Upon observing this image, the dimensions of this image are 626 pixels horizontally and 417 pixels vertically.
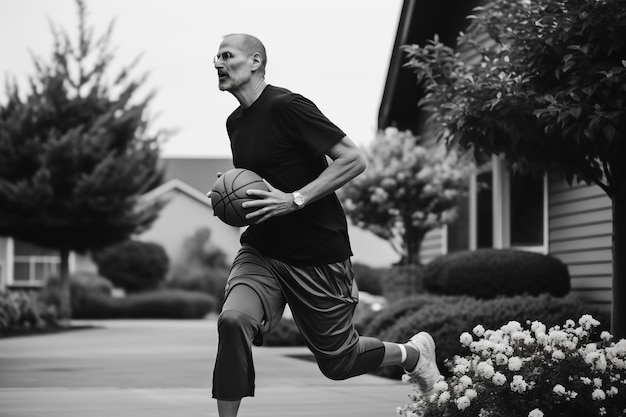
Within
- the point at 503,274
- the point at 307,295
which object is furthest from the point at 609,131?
the point at 503,274

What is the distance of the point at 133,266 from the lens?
131 ft

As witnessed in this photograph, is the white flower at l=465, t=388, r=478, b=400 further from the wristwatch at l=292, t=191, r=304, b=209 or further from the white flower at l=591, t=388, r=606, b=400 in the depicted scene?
the wristwatch at l=292, t=191, r=304, b=209

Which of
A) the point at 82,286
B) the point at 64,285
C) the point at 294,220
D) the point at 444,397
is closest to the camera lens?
A: the point at 294,220

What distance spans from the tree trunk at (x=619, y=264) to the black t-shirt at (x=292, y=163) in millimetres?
2965

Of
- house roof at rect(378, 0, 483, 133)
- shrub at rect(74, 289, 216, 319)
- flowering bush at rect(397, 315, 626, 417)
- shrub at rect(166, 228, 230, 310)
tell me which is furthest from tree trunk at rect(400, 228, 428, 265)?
shrub at rect(166, 228, 230, 310)

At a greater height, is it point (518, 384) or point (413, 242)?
point (413, 242)

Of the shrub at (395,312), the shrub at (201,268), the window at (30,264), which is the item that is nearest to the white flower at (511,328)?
the shrub at (395,312)

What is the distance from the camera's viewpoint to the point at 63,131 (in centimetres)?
2767

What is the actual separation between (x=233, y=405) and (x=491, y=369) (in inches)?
51.2

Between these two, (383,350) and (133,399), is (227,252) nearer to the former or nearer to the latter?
(133,399)

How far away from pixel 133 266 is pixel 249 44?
115 ft

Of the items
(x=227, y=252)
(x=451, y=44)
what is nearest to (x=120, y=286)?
(x=227, y=252)

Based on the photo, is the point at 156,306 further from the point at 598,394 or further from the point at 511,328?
the point at 598,394

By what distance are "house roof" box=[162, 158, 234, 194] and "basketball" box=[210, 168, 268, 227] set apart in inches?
2026
